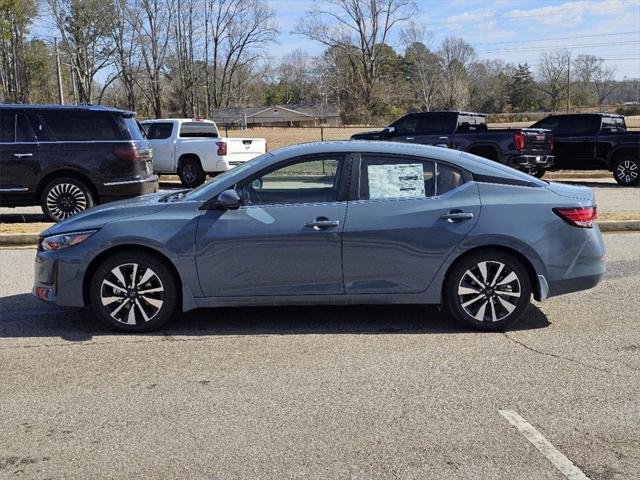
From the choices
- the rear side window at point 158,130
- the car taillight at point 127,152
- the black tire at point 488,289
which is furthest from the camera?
the rear side window at point 158,130

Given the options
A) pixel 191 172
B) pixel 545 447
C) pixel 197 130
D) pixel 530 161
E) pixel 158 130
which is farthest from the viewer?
pixel 197 130

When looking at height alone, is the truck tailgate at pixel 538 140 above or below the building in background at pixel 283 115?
below

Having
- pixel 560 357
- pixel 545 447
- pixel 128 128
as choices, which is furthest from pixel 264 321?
pixel 128 128

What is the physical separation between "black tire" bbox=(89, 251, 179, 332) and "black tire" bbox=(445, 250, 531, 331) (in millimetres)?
2291

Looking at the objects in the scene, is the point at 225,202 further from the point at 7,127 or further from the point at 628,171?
the point at 628,171

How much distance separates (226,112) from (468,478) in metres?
77.6

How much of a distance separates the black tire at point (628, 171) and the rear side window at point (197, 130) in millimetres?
11325

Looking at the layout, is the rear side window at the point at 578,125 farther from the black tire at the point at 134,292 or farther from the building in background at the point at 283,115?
the building in background at the point at 283,115

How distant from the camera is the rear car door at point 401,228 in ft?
18.2

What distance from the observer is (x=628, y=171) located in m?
18.7

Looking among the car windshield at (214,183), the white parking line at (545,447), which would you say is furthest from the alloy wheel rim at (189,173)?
the white parking line at (545,447)

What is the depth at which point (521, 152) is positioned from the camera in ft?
56.8

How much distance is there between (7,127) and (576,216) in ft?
29.9

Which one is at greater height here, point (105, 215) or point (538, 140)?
point (538, 140)
